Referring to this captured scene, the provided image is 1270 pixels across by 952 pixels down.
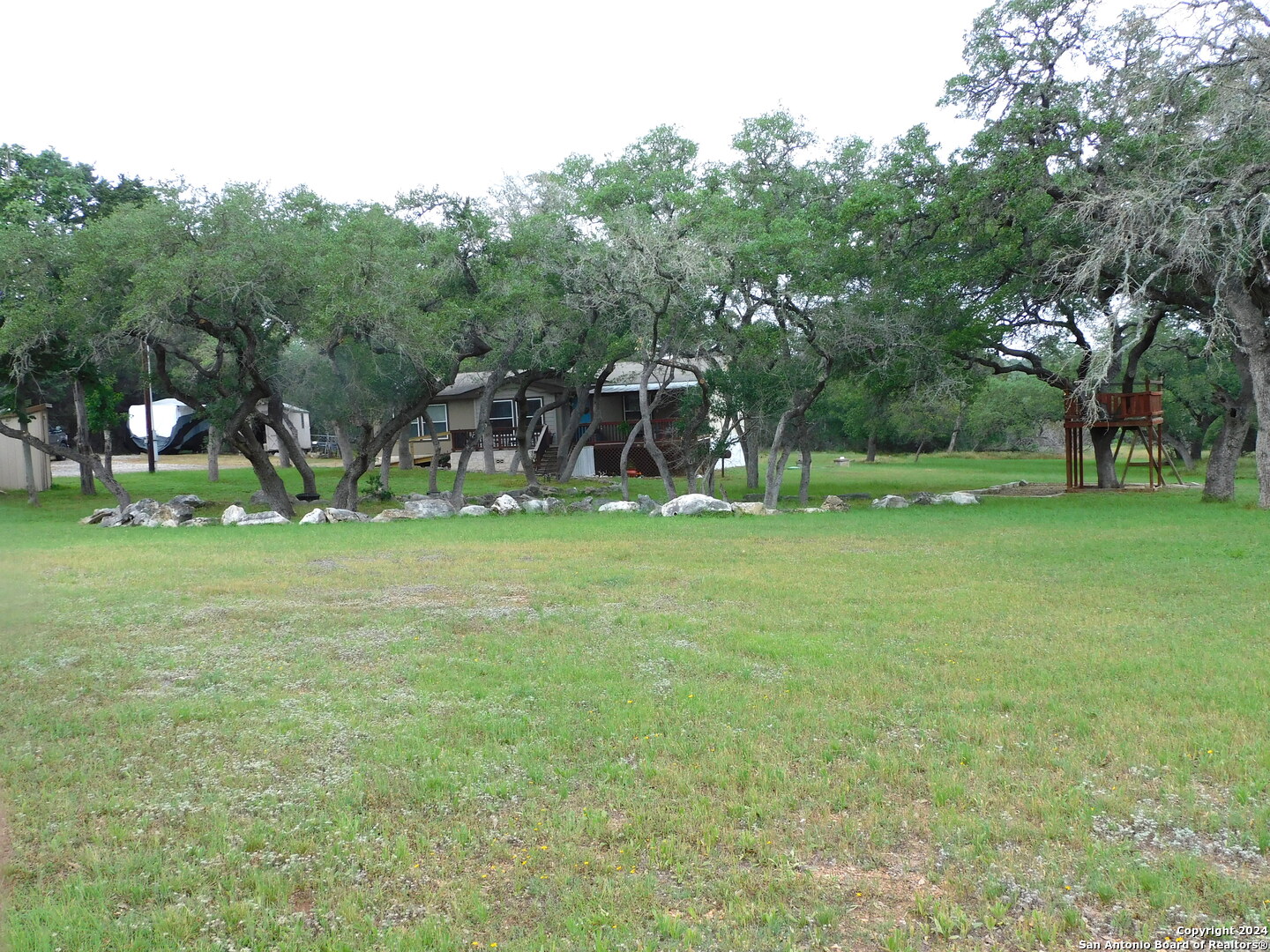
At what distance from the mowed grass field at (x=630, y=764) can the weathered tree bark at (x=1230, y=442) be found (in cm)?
1270

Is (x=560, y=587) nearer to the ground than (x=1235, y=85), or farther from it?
nearer to the ground

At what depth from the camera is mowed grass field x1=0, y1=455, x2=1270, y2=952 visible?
12.1 feet

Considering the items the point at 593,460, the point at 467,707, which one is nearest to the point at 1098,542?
the point at 467,707

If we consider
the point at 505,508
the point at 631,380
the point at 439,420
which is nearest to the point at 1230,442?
the point at 505,508

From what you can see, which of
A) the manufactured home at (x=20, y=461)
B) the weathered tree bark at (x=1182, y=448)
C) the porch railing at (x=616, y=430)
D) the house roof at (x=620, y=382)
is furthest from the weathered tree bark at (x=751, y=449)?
the weathered tree bark at (x=1182, y=448)

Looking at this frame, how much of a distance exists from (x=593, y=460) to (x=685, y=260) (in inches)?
767

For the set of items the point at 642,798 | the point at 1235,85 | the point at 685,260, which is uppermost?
the point at 1235,85

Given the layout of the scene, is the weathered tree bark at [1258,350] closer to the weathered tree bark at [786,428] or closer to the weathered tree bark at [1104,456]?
the weathered tree bark at [786,428]

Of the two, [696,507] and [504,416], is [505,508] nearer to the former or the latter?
[696,507]

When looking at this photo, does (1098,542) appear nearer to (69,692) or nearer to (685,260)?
(685,260)

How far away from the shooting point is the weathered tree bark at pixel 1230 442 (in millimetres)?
21062

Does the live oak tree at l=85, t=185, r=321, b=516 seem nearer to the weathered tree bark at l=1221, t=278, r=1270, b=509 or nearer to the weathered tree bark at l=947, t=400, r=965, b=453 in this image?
the weathered tree bark at l=1221, t=278, r=1270, b=509

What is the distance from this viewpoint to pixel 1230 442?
22.3m

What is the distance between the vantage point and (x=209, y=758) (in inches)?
208
